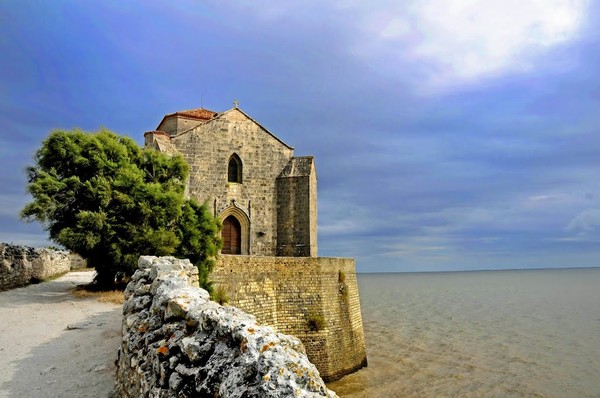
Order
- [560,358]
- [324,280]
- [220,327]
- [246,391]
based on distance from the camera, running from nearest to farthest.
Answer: [246,391] → [220,327] → [324,280] → [560,358]

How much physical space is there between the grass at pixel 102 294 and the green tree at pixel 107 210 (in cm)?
61

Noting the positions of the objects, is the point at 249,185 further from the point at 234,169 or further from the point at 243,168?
the point at 234,169

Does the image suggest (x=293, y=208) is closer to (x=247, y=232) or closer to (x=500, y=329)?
(x=247, y=232)

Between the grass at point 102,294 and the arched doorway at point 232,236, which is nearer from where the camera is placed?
the grass at point 102,294

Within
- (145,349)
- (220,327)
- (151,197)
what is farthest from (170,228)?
(220,327)

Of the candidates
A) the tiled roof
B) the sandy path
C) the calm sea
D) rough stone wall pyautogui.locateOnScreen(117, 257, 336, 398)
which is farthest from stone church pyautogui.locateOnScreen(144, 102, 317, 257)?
rough stone wall pyautogui.locateOnScreen(117, 257, 336, 398)

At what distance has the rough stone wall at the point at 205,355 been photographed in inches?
118

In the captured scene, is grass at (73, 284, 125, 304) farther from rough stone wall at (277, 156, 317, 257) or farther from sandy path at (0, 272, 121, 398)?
rough stone wall at (277, 156, 317, 257)

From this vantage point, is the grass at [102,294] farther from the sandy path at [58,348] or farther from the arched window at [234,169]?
the arched window at [234,169]

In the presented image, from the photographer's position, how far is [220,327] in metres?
3.68

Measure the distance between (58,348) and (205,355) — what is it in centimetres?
669

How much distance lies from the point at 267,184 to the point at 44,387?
18.6 metres

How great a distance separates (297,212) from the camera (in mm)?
24297

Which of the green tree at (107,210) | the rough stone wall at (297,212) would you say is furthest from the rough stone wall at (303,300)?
the rough stone wall at (297,212)
